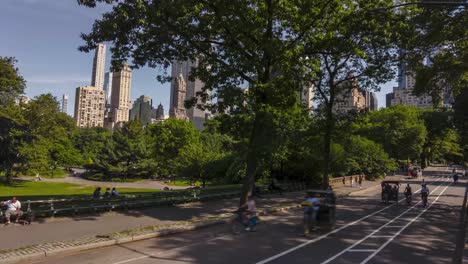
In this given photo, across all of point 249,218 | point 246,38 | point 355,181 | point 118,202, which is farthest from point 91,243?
point 355,181

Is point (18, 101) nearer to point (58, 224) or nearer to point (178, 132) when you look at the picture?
point (178, 132)

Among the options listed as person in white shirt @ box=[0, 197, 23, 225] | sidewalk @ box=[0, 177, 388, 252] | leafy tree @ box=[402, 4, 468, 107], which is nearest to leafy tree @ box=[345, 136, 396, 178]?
leafy tree @ box=[402, 4, 468, 107]

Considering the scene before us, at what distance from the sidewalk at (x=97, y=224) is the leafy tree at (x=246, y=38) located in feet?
9.96

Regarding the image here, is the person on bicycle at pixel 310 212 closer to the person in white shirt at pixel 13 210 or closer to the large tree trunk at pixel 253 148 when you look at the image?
the large tree trunk at pixel 253 148

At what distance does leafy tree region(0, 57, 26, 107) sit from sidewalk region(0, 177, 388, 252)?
36.6 meters

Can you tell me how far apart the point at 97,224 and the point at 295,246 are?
7.71 metres

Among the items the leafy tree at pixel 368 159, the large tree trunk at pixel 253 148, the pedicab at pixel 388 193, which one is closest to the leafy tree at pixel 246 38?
the large tree trunk at pixel 253 148

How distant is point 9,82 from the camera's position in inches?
1891

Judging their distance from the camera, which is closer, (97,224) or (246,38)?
(97,224)

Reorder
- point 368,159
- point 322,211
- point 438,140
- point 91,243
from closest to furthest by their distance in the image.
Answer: point 91,243
point 322,211
point 368,159
point 438,140

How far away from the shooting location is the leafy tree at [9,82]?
47750mm

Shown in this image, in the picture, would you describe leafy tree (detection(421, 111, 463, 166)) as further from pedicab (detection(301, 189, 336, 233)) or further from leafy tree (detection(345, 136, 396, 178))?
pedicab (detection(301, 189, 336, 233))

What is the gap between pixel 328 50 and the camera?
851 inches

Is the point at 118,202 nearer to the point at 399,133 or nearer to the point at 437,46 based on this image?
the point at 437,46
